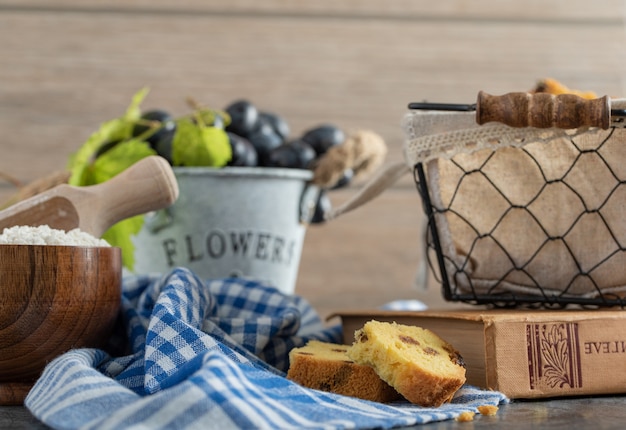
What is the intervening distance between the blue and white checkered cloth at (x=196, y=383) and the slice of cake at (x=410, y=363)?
1 centimetres

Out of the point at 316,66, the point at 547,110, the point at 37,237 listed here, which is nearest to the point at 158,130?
the point at 37,237

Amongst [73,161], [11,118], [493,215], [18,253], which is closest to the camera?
[18,253]

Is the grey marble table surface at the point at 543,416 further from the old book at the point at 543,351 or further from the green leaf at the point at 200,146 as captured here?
the green leaf at the point at 200,146

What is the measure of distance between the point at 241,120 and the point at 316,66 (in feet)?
1.79

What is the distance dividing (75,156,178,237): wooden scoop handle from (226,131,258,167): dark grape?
207 mm

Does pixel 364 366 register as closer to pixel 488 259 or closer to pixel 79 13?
pixel 488 259

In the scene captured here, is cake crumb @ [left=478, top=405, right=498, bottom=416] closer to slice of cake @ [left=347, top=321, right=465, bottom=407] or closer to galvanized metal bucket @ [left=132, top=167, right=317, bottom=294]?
slice of cake @ [left=347, top=321, right=465, bottom=407]

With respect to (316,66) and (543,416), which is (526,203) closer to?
(543,416)

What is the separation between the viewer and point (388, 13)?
1395mm

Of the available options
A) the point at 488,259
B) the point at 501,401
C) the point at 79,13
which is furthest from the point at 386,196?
the point at 501,401

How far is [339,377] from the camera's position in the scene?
19.7 inches

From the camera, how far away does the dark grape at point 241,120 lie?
0.87 meters

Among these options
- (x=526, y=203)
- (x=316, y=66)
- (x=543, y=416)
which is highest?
(x=316, y=66)

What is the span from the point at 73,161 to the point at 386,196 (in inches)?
28.1
